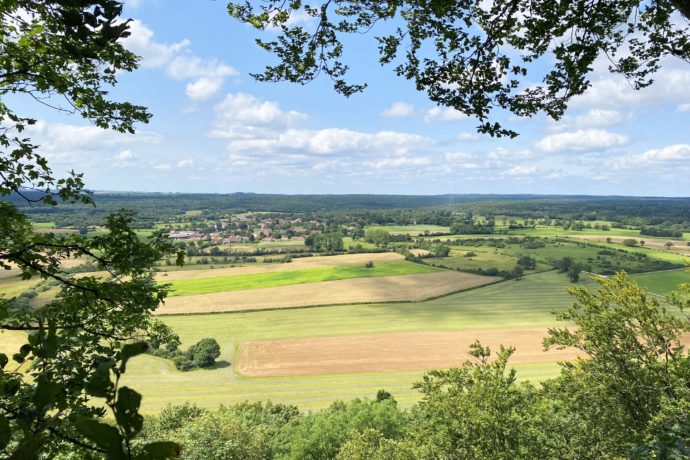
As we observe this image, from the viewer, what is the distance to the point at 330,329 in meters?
69.8

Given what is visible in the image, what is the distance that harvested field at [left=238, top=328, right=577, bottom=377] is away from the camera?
182ft

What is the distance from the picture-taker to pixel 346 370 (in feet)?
180

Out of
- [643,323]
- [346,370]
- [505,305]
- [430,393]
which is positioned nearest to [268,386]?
[346,370]

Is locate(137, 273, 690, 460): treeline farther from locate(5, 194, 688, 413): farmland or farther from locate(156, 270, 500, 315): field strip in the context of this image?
locate(156, 270, 500, 315): field strip

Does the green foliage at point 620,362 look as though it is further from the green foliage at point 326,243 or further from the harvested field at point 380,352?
the green foliage at point 326,243

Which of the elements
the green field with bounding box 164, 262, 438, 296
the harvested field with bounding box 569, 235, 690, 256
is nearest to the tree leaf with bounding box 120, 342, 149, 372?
the green field with bounding box 164, 262, 438, 296

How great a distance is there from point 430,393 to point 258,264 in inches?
4102

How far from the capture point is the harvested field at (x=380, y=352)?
5538 cm

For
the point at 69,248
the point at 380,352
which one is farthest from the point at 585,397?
the point at 380,352

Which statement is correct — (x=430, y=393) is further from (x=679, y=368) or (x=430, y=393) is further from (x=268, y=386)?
(x=268, y=386)

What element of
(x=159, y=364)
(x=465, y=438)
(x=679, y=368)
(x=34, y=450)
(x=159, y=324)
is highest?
(x=34, y=450)

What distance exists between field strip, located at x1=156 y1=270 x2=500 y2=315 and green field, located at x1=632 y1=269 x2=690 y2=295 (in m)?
30.1

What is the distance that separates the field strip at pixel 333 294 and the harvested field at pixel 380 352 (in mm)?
17675

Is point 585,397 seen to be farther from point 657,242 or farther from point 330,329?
point 657,242
